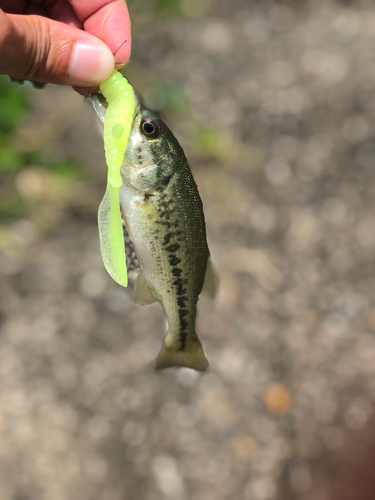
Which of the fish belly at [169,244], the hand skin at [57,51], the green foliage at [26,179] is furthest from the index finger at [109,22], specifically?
the green foliage at [26,179]

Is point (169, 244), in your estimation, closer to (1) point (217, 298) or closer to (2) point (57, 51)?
(2) point (57, 51)

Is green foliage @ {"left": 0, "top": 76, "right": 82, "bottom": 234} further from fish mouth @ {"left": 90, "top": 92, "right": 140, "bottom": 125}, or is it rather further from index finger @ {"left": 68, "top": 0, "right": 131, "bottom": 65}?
fish mouth @ {"left": 90, "top": 92, "right": 140, "bottom": 125}

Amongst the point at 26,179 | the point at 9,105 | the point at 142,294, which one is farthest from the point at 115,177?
the point at 9,105

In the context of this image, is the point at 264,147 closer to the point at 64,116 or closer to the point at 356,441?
the point at 64,116

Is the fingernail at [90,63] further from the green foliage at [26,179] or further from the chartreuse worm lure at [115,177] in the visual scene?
the green foliage at [26,179]

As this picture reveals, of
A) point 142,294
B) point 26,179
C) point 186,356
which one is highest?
point 142,294
